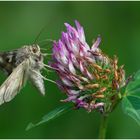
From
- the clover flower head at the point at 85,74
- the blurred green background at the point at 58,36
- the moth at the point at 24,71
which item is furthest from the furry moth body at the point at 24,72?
the blurred green background at the point at 58,36

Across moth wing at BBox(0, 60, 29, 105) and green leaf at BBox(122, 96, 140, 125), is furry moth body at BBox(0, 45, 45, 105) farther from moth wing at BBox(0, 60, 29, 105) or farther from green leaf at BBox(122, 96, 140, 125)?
green leaf at BBox(122, 96, 140, 125)

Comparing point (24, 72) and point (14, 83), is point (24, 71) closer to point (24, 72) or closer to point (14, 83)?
point (24, 72)

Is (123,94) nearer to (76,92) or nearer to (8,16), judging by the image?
(76,92)

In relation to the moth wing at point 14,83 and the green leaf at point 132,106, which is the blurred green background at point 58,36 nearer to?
the moth wing at point 14,83

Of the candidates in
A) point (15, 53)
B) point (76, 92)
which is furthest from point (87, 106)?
point (15, 53)

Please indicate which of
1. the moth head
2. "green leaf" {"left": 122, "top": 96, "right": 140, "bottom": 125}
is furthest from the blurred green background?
"green leaf" {"left": 122, "top": 96, "right": 140, "bottom": 125}

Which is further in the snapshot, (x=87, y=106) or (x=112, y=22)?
(x=112, y=22)
